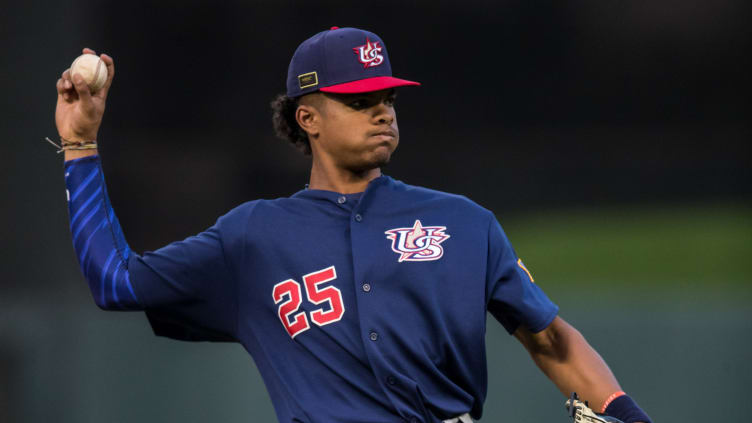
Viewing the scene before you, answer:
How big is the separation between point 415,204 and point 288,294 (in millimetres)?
418

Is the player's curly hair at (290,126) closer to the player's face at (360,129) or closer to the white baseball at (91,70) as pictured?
the player's face at (360,129)

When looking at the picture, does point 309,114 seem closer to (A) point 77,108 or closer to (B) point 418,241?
(B) point 418,241

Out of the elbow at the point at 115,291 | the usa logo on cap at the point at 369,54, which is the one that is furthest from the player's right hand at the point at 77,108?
the usa logo on cap at the point at 369,54

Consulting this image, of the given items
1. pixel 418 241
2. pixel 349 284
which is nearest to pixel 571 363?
pixel 418 241

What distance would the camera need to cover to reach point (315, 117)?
9.03 ft

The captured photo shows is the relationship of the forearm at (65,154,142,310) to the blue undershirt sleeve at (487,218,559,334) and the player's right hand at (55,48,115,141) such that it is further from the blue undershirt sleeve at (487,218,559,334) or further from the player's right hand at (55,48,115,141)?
the blue undershirt sleeve at (487,218,559,334)

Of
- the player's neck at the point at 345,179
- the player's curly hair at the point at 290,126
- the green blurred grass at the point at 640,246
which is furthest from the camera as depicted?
the green blurred grass at the point at 640,246

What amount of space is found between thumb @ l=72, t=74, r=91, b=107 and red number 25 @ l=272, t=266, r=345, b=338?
0.66 meters

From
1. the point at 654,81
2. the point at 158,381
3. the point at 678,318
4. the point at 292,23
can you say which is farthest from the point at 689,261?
the point at 158,381

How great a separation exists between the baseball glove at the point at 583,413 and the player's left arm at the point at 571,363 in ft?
0.17

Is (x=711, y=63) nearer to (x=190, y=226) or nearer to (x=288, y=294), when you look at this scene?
(x=190, y=226)

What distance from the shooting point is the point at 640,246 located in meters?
5.28

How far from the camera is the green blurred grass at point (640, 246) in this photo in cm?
523

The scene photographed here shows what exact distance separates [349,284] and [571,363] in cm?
63
